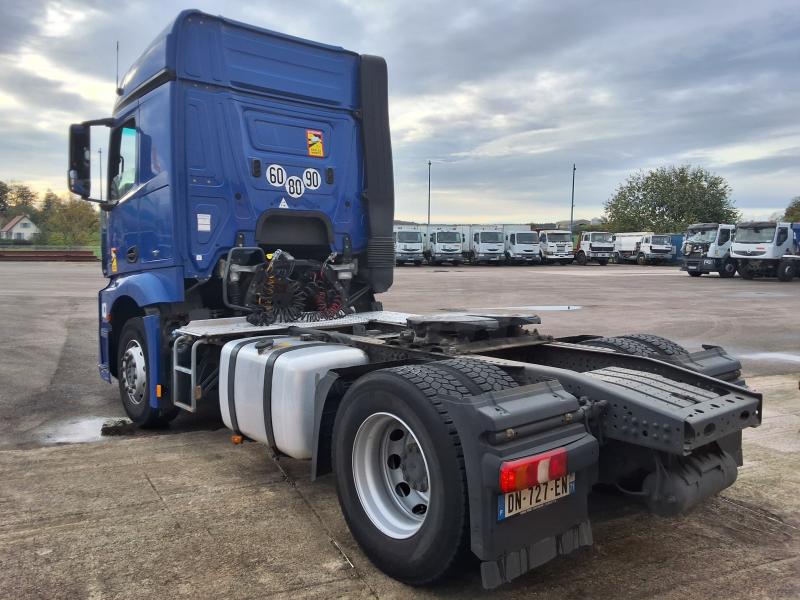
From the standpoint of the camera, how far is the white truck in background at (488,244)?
44.0 metres

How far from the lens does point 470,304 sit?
16969mm

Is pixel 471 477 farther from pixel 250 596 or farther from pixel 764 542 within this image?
pixel 764 542

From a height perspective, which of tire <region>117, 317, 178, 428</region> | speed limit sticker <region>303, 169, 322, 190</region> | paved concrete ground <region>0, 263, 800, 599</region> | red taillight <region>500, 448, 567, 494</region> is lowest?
paved concrete ground <region>0, 263, 800, 599</region>

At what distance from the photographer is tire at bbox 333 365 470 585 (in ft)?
9.25

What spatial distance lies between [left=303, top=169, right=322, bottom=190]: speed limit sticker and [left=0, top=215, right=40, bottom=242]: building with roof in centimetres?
10825

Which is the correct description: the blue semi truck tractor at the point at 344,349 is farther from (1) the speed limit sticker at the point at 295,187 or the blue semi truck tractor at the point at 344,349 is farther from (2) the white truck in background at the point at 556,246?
(2) the white truck in background at the point at 556,246

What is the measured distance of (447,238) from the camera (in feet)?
145

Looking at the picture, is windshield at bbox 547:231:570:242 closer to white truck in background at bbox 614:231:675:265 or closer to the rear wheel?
white truck in background at bbox 614:231:675:265

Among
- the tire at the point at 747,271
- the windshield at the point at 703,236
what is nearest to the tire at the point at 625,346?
the tire at the point at 747,271

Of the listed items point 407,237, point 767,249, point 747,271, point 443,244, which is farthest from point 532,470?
point 443,244

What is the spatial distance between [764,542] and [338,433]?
2.32 m

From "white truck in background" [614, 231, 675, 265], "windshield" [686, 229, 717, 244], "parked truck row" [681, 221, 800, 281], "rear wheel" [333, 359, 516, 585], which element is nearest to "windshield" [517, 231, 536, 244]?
"white truck in background" [614, 231, 675, 265]

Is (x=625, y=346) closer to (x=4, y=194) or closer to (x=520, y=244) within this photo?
(x=520, y=244)

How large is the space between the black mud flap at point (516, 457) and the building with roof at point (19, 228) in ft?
367
